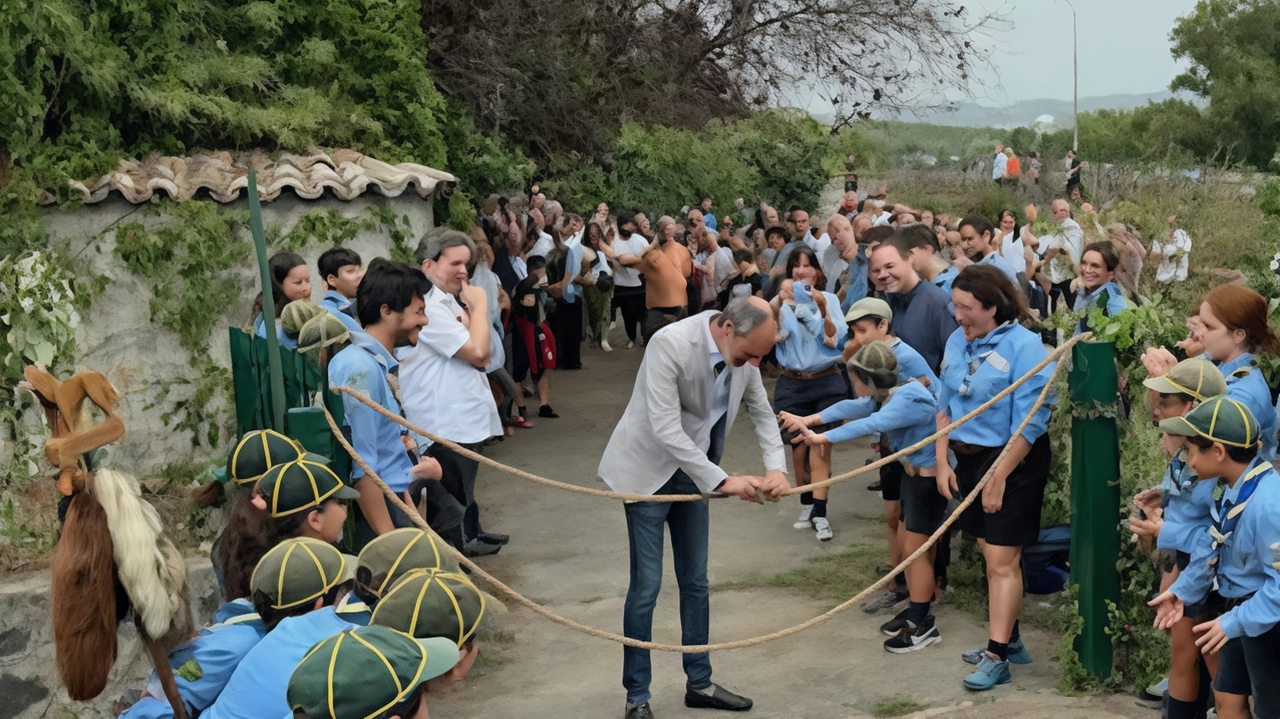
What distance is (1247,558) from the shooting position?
4.64 meters

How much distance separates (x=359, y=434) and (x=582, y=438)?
6327mm

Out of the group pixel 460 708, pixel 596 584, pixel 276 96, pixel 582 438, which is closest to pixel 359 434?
pixel 460 708

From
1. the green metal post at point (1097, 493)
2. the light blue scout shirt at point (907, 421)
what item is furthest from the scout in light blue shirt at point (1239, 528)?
the light blue scout shirt at point (907, 421)

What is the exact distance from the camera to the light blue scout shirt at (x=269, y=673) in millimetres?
3598

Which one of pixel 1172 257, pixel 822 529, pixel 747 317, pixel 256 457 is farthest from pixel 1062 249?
→ pixel 256 457

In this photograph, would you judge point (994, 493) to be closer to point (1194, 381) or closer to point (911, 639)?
point (911, 639)

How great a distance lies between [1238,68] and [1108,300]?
131 feet

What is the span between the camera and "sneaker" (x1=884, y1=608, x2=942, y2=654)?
6.74m

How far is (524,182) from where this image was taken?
49.7ft

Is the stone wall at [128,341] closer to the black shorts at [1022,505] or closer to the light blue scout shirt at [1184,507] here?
the black shorts at [1022,505]

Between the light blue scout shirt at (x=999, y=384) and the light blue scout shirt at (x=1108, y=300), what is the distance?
318 millimetres

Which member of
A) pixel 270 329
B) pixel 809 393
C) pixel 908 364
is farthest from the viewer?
pixel 809 393

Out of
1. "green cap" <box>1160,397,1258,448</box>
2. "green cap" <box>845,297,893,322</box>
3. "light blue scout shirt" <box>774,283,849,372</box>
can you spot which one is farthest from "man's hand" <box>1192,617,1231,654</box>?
"light blue scout shirt" <box>774,283,849,372</box>

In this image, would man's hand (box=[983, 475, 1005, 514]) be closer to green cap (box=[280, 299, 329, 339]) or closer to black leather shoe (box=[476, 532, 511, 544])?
green cap (box=[280, 299, 329, 339])
